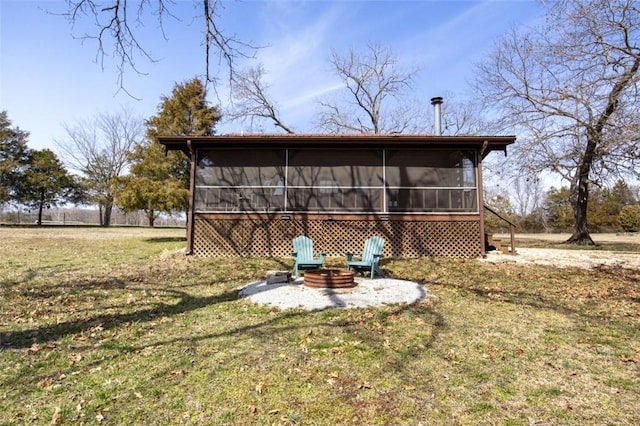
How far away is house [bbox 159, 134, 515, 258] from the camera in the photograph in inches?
427

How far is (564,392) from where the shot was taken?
2.88 m

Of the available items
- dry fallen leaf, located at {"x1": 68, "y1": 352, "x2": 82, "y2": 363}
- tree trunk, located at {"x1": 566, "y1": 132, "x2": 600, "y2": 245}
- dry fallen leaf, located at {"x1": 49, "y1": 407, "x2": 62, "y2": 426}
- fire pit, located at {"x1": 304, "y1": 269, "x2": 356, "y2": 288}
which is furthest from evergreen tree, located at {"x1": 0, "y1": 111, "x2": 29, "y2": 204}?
tree trunk, located at {"x1": 566, "y1": 132, "x2": 600, "y2": 245}

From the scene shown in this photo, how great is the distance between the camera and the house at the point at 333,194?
427 inches

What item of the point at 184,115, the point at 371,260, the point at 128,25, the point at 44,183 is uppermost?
the point at 184,115

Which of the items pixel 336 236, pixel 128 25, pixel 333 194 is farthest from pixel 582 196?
pixel 128 25

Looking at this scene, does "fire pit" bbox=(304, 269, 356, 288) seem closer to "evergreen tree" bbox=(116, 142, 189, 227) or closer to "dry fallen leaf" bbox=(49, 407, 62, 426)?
"dry fallen leaf" bbox=(49, 407, 62, 426)

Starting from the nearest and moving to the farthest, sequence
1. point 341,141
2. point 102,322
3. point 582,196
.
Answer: point 102,322
point 341,141
point 582,196

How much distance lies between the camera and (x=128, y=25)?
3863 mm

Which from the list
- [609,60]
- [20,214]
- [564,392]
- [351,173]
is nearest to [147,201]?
[351,173]

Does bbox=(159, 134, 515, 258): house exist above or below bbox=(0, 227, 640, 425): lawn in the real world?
above

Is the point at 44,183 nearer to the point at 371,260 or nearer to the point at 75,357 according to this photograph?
the point at 371,260

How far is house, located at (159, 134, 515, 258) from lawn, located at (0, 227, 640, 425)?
427cm

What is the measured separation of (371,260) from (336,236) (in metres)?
3.29

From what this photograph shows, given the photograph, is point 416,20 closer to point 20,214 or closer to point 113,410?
point 113,410
